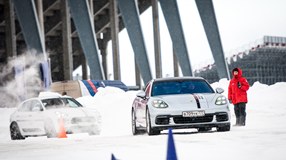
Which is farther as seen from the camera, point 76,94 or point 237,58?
point 237,58

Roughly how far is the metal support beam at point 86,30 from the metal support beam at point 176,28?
7147 mm

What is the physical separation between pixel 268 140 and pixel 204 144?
112 centimetres

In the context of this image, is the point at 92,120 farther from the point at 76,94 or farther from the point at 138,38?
the point at 138,38

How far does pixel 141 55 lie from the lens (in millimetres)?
38688

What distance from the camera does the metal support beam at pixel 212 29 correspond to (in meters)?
40.5

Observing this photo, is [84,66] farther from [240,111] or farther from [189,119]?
[189,119]

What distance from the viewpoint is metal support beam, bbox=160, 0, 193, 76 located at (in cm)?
4059

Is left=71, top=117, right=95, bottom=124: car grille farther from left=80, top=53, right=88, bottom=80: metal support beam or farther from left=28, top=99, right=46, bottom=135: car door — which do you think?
left=80, top=53, right=88, bottom=80: metal support beam

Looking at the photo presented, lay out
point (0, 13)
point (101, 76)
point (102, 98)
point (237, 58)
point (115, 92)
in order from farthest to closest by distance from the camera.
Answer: point (237, 58), point (0, 13), point (101, 76), point (115, 92), point (102, 98)

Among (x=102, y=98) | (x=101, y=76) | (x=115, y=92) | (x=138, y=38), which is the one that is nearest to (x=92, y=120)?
→ (x=102, y=98)

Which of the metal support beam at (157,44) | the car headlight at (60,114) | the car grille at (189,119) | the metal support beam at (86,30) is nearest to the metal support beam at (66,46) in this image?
the metal support beam at (86,30)

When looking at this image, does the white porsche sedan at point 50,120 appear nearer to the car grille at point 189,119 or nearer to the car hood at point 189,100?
the car hood at point 189,100

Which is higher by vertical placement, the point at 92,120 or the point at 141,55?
the point at 141,55

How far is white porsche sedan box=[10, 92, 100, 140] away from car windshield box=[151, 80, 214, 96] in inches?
109
